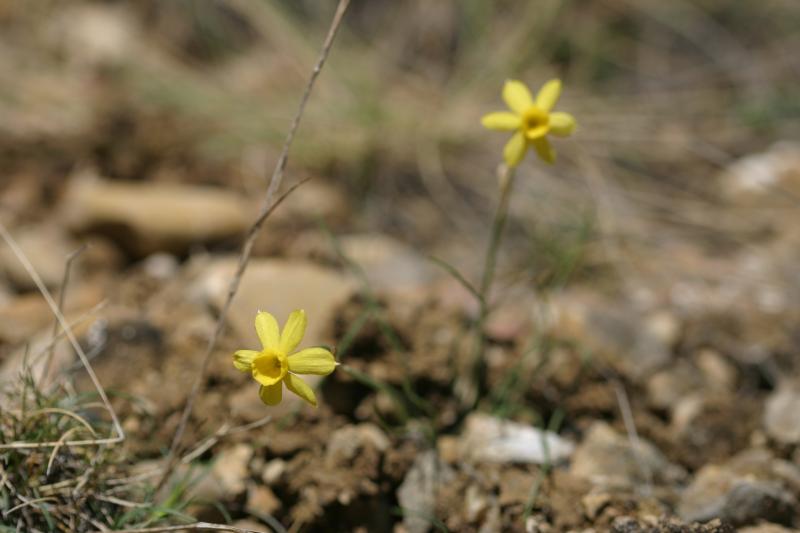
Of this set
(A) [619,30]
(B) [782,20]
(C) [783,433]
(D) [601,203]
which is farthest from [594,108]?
(C) [783,433]

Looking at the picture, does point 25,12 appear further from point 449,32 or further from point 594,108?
point 594,108

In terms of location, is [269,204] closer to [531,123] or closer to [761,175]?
[531,123]

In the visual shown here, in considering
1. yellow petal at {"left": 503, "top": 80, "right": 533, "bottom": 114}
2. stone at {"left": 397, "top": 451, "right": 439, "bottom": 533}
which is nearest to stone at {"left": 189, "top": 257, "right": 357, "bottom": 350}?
stone at {"left": 397, "top": 451, "right": 439, "bottom": 533}

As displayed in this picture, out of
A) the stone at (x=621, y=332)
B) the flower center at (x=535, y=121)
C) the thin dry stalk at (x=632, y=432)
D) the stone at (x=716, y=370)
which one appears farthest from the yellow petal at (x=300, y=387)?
the stone at (x=716, y=370)

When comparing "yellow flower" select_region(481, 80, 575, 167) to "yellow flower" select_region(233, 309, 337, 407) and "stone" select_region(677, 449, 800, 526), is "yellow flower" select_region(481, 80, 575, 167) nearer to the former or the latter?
"yellow flower" select_region(233, 309, 337, 407)

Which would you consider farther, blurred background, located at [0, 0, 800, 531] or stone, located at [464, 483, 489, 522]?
blurred background, located at [0, 0, 800, 531]

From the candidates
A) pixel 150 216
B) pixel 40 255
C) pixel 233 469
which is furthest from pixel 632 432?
pixel 40 255
